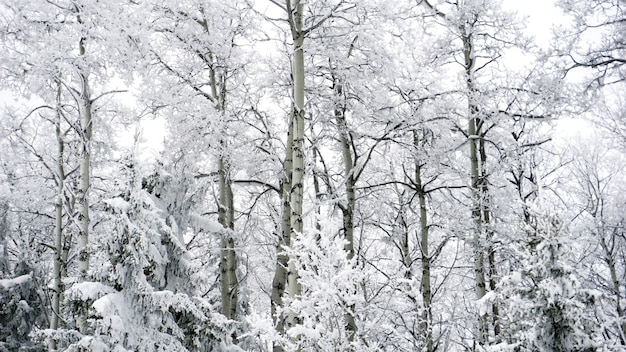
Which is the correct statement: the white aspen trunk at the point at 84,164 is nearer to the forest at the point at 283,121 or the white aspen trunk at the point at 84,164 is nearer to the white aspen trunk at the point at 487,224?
the forest at the point at 283,121

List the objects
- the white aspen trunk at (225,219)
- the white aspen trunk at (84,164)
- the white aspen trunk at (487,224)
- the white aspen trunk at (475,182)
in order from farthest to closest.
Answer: the white aspen trunk at (225,219) → the white aspen trunk at (475,182) → the white aspen trunk at (487,224) → the white aspen trunk at (84,164)

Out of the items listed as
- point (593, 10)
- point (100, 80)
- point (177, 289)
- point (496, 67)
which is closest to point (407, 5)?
point (496, 67)

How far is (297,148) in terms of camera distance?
647 cm

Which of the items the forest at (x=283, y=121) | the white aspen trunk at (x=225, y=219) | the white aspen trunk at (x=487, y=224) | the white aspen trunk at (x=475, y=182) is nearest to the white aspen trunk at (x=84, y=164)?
the forest at (x=283, y=121)

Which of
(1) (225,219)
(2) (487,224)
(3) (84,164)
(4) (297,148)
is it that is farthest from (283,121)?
(2) (487,224)

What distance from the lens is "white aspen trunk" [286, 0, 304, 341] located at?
608 cm

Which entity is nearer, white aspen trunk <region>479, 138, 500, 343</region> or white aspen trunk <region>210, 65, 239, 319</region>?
white aspen trunk <region>479, 138, 500, 343</region>

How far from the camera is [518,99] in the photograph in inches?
323

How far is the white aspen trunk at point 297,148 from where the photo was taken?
20.0ft

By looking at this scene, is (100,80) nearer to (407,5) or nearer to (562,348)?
(407,5)

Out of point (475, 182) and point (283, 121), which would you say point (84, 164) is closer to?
point (283, 121)

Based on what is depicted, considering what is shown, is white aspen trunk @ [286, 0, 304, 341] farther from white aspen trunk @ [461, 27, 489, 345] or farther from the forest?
white aspen trunk @ [461, 27, 489, 345]

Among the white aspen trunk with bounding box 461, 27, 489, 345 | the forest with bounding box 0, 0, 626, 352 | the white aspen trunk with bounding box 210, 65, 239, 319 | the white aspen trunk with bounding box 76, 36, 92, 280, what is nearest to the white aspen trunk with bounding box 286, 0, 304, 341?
the forest with bounding box 0, 0, 626, 352

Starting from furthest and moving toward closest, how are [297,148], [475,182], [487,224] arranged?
[475,182]
[487,224]
[297,148]
